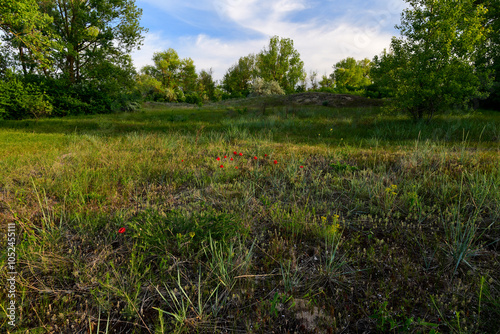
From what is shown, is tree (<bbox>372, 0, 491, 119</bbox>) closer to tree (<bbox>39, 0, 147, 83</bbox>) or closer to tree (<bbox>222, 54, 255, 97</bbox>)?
tree (<bbox>39, 0, 147, 83</bbox>)

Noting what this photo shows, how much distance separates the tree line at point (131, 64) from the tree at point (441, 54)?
0.09 feet

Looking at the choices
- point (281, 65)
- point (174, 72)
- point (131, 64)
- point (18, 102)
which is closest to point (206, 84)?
point (174, 72)

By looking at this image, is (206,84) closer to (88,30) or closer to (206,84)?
(206,84)

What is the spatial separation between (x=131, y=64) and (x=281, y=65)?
2576cm

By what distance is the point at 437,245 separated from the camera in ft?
7.47

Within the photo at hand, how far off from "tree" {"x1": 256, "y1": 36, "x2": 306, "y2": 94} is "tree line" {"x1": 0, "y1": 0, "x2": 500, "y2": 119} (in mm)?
153

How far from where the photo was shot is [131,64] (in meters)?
20.0

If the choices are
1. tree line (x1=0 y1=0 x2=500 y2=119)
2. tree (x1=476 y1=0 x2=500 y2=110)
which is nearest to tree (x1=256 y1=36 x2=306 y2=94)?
tree line (x1=0 y1=0 x2=500 y2=119)

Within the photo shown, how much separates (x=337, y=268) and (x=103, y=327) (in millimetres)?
1859

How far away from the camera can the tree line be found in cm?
743

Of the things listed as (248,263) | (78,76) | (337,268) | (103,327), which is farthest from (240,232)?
(78,76)

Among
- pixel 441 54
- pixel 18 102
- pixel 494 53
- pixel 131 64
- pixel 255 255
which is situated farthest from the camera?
pixel 131 64

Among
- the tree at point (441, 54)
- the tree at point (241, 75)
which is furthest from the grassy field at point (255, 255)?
the tree at point (241, 75)

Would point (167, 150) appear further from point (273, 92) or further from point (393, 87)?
point (273, 92)
